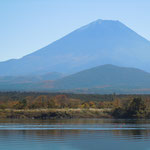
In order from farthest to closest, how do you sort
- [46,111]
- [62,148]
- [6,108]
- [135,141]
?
[6,108] < [46,111] < [135,141] < [62,148]

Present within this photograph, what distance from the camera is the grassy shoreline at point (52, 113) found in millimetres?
66750

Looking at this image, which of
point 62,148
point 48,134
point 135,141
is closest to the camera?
point 62,148

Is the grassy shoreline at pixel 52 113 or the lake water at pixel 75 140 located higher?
the grassy shoreline at pixel 52 113

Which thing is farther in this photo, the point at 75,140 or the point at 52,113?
the point at 52,113

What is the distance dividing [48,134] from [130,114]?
30888 mm

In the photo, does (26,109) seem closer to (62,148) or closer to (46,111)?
(46,111)

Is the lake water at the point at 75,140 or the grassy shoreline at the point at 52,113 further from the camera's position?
the grassy shoreline at the point at 52,113

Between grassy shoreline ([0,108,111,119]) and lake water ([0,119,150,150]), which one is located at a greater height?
grassy shoreline ([0,108,111,119])

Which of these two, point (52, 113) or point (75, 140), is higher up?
point (52, 113)

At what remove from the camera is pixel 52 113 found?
2670 inches

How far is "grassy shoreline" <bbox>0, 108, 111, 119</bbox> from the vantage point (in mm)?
66750

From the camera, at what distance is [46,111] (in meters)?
68.1

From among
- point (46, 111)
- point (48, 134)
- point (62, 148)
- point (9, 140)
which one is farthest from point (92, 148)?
point (46, 111)

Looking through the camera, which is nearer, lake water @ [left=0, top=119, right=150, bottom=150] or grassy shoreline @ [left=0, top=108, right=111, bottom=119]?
lake water @ [left=0, top=119, right=150, bottom=150]
